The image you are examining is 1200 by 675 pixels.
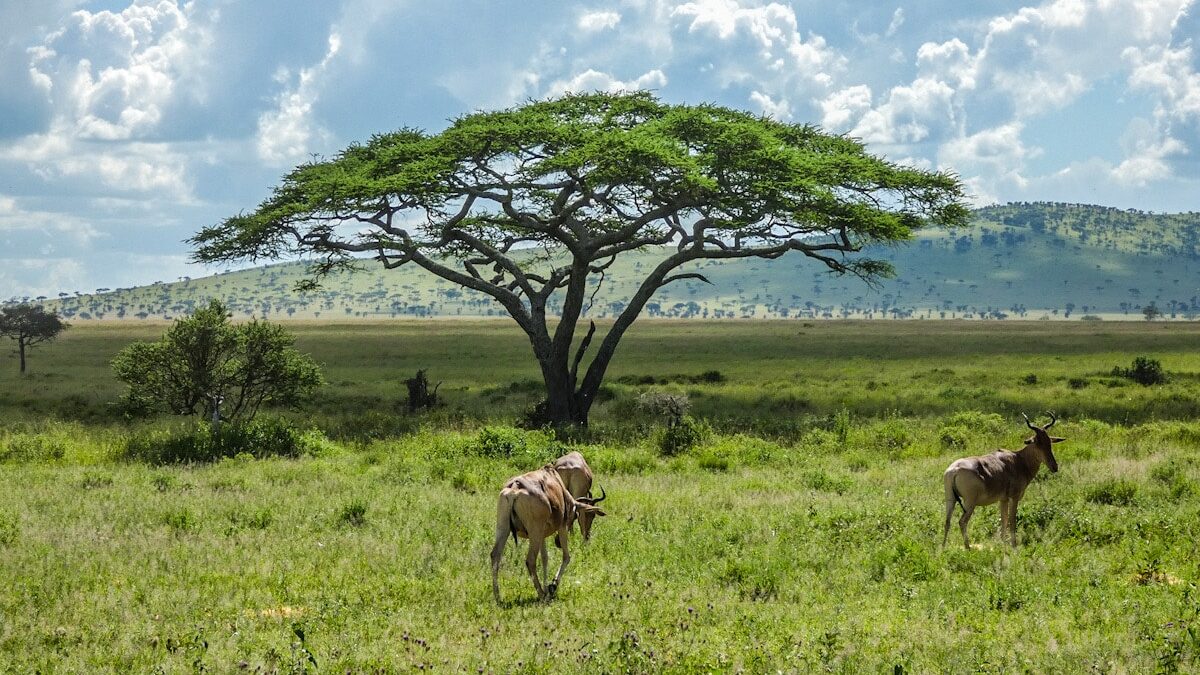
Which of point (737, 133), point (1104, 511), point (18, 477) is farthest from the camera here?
point (737, 133)

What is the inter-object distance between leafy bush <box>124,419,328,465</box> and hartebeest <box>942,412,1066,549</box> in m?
14.8

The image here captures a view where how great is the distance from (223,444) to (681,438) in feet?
33.9

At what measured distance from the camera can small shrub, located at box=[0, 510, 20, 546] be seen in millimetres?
13484

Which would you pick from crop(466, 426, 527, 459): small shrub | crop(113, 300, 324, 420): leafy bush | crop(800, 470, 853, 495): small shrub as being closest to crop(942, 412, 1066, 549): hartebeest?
crop(800, 470, 853, 495): small shrub

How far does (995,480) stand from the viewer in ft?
42.8

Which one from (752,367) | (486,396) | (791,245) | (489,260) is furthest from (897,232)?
(752,367)

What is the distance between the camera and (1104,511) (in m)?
15.5

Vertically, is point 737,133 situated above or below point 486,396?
above

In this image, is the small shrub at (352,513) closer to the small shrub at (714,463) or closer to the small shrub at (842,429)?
the small shrub at (714,463)

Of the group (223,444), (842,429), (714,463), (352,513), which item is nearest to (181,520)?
(352,513)

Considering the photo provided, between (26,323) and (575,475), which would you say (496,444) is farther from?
(26,323)

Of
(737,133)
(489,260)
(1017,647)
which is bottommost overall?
(1017,647)

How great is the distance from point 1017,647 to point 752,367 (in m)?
48.3

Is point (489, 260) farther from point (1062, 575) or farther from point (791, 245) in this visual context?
point (1062, 575)
